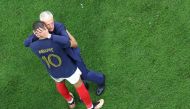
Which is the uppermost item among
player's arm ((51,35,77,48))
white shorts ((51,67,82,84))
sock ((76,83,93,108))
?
player's arm ((51,35,77,48))

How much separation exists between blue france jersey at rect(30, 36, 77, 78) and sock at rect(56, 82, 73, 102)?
438mm

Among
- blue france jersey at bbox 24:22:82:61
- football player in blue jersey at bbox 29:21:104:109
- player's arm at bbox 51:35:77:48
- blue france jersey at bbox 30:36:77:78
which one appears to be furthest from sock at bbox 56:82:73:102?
player's arm at bbox 51:35:77:48

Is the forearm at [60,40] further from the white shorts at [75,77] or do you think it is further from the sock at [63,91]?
the sock at [63,91]

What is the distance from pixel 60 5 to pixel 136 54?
5.69 feet

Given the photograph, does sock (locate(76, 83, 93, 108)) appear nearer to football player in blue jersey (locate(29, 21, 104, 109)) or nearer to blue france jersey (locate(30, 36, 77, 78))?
football player in blue jersey (locate(29, 21, 104, 109))

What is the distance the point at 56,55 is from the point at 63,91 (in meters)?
1.05

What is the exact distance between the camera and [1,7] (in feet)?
27.3

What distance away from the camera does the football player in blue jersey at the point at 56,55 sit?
5.50 metres

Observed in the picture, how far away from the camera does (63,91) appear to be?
6664 millimetres

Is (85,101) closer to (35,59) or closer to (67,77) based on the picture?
(67,77)

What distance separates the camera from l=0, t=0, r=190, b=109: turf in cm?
704

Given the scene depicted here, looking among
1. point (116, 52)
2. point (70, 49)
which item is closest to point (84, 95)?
point (70, 49)

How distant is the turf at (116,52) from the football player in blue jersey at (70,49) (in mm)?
330

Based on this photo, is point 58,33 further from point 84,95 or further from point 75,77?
point 84,95
